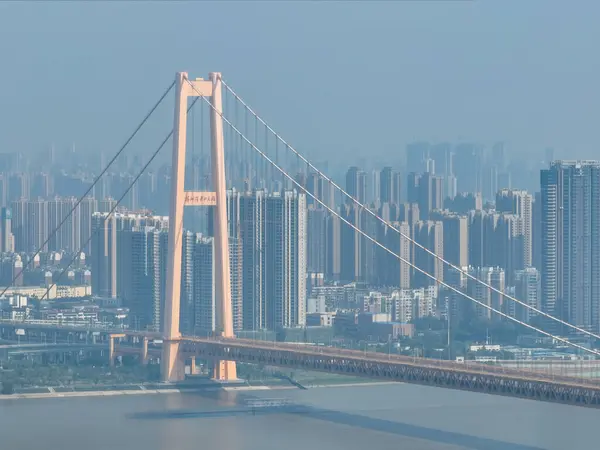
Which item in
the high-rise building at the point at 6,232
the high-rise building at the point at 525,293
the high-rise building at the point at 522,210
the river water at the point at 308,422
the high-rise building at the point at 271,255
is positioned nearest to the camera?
the river water at the point at 308,422

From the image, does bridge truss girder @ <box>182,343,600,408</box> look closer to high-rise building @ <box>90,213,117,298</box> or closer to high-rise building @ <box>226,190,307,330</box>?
high-rise building @ <box>226,190,307,330</box>

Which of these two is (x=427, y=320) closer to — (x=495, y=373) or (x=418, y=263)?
(x=418, y=263)

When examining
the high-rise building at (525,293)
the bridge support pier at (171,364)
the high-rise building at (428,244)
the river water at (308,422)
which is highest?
the high-rise building at (428,244)

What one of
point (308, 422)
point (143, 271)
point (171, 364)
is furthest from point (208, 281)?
point (308, 422)

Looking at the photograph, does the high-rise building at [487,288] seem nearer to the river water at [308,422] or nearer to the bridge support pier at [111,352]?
the bridge support pier at [111,352]

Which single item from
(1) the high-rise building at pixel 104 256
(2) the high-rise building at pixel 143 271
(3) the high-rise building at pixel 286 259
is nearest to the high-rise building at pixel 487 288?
Answer: (3) the high-rise building at pixel 286 259

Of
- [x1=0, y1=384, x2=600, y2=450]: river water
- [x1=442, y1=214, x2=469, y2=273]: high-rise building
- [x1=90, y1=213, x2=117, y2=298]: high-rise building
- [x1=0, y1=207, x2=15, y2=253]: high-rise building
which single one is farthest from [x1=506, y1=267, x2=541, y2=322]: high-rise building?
[x1=0, y1=207, x2=15, y2=253]: high-rise building
